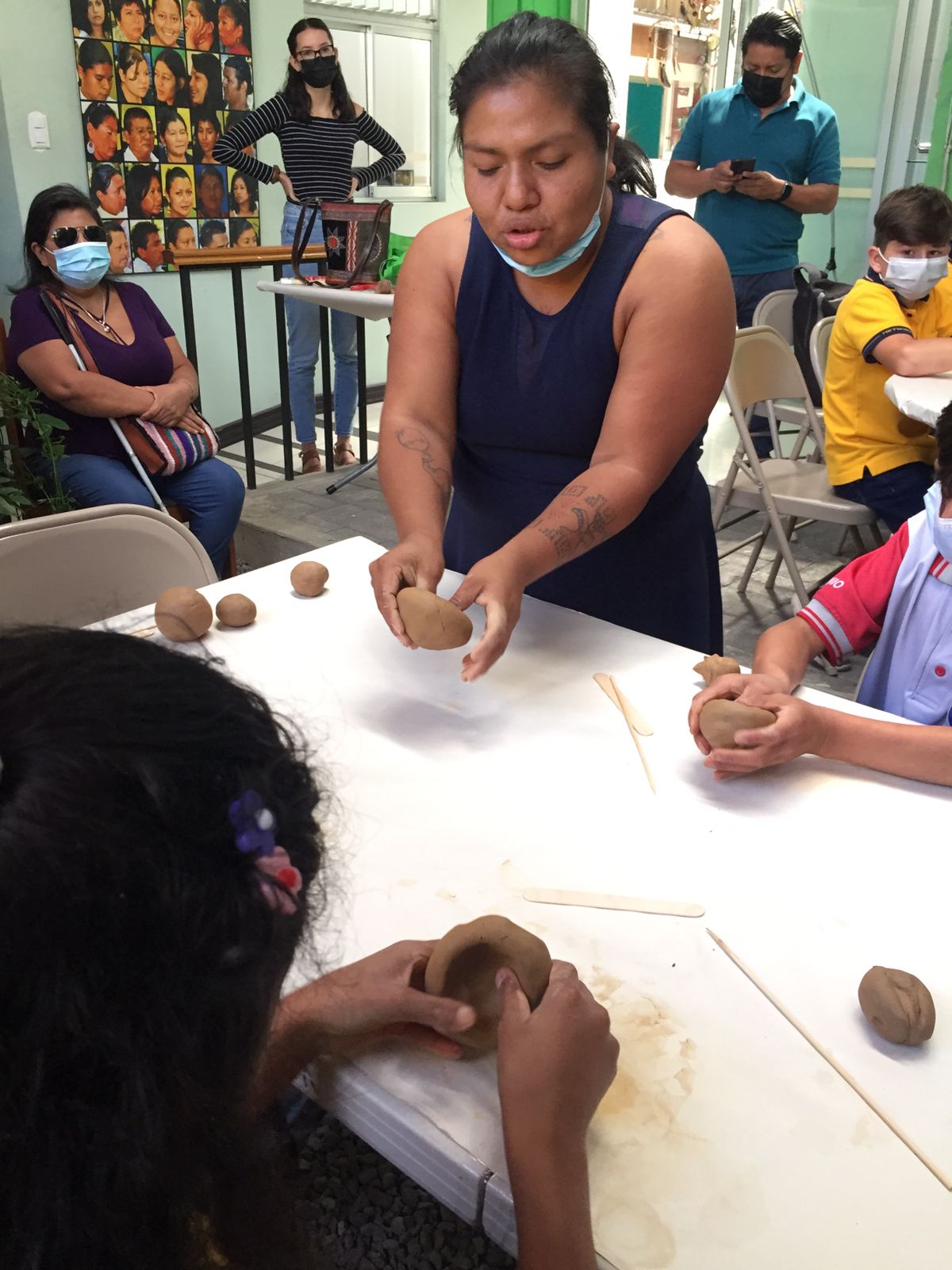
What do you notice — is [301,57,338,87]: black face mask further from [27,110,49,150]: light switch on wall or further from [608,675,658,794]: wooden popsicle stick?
[608,675,658,794]: wooden popsicle stick

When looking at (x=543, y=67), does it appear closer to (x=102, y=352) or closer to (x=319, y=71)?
(x=102, y=352)

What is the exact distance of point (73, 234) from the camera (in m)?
2.76

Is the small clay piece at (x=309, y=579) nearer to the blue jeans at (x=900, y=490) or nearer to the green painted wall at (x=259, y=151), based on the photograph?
the blue jeans at (x=900, y=490)

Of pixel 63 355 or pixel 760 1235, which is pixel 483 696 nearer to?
pixel 760 1235

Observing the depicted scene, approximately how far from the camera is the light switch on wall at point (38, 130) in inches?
150

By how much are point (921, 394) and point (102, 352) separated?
2230 mm

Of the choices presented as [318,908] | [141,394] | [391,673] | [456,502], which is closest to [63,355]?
[141,394]

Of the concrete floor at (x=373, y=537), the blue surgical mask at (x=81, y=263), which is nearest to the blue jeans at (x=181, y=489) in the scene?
the blue surgical mask at (x=81, y=263)

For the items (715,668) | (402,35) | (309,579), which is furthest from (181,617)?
(402,35)

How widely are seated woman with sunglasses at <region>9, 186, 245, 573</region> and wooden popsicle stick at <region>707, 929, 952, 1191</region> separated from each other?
2.43 m

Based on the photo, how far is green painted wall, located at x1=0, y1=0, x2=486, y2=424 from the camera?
148 inches

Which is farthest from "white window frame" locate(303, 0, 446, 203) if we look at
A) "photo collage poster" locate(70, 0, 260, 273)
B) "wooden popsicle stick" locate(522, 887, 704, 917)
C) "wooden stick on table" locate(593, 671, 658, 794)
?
"wooden popsicle stick" locate(522, 887, 704, 917)

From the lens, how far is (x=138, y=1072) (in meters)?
0.52

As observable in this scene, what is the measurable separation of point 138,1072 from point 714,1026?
428mm
